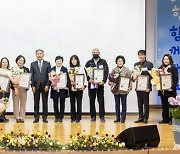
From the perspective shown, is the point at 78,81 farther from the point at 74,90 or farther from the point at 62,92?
the point at 62,92

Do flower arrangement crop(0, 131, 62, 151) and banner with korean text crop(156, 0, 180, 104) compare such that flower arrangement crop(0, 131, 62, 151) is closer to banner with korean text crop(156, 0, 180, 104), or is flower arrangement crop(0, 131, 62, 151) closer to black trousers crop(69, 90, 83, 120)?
black trousers crop(69, 90, 83, 120)

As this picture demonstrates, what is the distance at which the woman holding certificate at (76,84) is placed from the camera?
830 cm

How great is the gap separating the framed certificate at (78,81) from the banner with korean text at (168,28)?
3.33m

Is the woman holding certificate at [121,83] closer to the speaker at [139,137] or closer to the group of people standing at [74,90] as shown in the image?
the group of people standing at [74,90]

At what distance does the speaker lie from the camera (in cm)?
419

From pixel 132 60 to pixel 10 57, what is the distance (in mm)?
2893

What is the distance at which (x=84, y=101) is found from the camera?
951 cm

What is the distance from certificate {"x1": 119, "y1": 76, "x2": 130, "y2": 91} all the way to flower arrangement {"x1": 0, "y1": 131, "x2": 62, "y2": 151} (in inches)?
163

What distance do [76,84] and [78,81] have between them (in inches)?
3.0

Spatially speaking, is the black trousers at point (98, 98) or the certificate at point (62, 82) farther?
the black trousers at point (98, 98)

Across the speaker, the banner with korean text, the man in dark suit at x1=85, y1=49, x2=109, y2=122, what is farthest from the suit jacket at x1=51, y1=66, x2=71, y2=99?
the speaker

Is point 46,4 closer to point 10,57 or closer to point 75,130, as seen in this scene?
point 10,57

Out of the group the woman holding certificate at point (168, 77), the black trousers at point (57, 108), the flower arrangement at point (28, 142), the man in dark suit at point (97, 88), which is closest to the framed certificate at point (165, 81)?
the woman holding certificate at point (168, 77)

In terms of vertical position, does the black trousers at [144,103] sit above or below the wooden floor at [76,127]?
above
